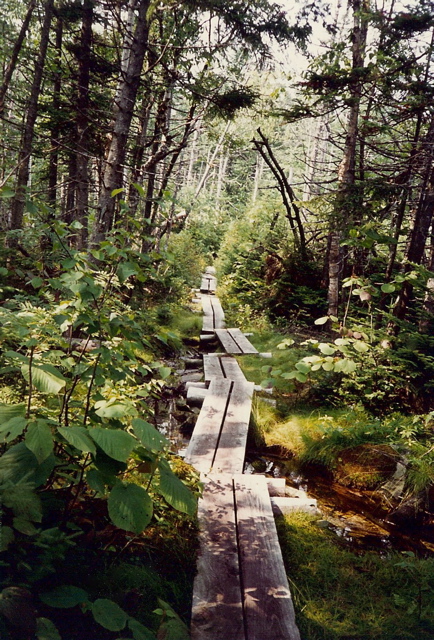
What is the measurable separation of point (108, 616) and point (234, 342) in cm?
788

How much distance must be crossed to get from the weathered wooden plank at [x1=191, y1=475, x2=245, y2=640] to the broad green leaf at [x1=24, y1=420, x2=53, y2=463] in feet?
4.88

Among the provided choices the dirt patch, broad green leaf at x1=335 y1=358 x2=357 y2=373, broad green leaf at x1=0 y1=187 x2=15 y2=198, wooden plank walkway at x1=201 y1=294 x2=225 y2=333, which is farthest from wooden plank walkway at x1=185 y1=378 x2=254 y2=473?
wooden plank walkway at x1=201 y1=294 x2=225 y2=333

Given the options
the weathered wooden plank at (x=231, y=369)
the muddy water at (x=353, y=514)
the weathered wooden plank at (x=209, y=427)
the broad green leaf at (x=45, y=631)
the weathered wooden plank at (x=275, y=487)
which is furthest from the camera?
the weathered wooden plank at (x=231, y=369)

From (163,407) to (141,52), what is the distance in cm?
565

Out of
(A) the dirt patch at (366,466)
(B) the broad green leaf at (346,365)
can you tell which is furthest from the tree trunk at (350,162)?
(B) the broad green leaf at (346,365)

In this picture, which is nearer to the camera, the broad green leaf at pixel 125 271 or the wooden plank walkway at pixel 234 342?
the broad green leaf at pixel 125 271

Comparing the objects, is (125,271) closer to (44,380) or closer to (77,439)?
(44,380)

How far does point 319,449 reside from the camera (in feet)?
17.5

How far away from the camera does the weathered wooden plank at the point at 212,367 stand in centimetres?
721

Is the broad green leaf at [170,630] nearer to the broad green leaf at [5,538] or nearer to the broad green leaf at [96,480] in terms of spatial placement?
the broad green leaf at [96,480]

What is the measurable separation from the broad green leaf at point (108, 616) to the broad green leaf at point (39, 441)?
0.65 m

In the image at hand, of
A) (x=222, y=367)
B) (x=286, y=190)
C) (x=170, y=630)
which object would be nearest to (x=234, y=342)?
(x=222, y=367)

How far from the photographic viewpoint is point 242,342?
31.0 ft

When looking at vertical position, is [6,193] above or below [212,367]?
above
